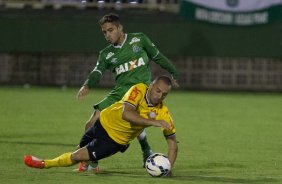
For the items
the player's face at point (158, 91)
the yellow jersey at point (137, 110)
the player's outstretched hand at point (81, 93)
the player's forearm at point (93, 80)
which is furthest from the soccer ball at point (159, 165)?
the player's forearm at point (93, 80)

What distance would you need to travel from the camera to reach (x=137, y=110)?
33.2 ft

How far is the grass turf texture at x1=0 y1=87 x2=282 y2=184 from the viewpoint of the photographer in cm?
1056

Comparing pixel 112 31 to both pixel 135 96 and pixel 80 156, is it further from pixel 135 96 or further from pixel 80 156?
pixel 80 156

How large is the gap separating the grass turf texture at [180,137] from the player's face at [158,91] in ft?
3.00

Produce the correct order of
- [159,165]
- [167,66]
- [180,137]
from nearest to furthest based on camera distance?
[159,165]
[167,66]
[180,137]

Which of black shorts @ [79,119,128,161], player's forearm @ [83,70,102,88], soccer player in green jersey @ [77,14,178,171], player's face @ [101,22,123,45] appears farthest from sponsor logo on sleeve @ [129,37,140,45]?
black shorts @ [79,119,128,161]

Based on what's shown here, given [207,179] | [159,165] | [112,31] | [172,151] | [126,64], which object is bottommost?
[207,179]

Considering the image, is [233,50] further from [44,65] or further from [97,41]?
[44,65]

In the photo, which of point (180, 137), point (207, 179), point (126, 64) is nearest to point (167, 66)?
point (126, 64)

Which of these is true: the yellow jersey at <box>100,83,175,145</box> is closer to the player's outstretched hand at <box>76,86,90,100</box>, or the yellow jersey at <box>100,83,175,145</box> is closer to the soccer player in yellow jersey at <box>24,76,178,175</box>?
the soccer player in yellow jersey at <box>24,76,178,175</box>

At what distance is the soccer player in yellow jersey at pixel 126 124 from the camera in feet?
32.7

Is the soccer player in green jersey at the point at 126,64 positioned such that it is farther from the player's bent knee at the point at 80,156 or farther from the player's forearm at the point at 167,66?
the player's bent knee at the point at 80,156

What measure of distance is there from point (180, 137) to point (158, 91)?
549 cm

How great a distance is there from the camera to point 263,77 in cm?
2597
